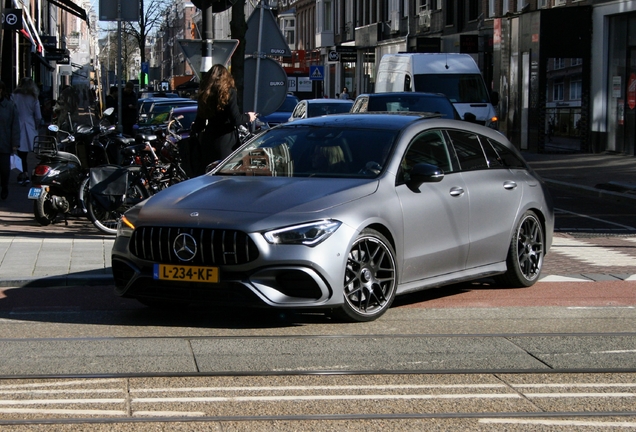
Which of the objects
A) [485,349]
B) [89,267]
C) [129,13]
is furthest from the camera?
[129,13]

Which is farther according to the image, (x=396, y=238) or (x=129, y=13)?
(x=129, y=13)

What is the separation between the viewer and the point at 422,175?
7918mm

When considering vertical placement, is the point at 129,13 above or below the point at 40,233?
above

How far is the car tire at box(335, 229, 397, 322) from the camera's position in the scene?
737cm

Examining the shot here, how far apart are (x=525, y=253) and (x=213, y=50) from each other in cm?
484

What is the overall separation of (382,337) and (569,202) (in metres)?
11.7

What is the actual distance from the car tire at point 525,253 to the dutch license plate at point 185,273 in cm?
298

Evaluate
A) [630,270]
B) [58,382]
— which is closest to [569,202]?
[630,270]

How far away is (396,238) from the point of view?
25.3 ft

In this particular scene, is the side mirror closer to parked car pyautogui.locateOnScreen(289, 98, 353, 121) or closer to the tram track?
the tram track

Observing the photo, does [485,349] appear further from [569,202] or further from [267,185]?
[569,202]

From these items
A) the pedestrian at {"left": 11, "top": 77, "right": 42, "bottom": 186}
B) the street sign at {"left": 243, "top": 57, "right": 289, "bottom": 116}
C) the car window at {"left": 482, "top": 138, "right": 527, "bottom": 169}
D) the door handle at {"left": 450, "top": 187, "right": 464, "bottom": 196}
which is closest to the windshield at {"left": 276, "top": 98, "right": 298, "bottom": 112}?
the pedestrian at {"left": 11, "top": 77, "right": 42, "bottom": 186}

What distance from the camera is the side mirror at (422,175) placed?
26.0ft

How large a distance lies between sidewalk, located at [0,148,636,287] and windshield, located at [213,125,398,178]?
190 centimetres
